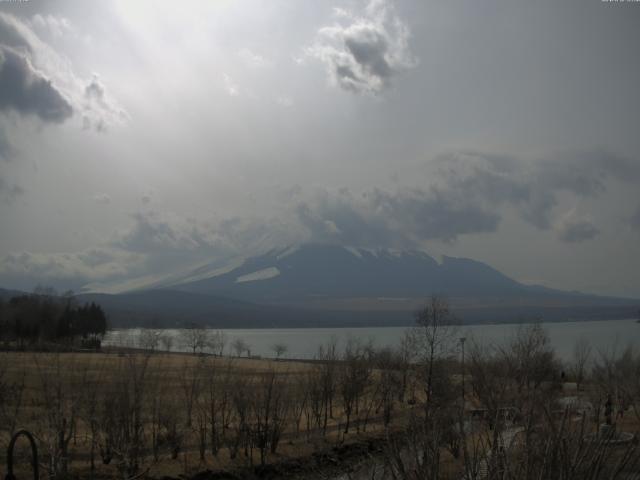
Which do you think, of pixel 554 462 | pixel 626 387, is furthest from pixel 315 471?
pixel 554 462

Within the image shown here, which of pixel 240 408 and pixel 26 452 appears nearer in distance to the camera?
pixel 26 452

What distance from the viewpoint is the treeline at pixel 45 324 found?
102m

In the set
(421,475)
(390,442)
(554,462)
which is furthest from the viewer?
(390,442)

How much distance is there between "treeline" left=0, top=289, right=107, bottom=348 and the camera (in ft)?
334

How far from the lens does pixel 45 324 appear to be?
107312mm

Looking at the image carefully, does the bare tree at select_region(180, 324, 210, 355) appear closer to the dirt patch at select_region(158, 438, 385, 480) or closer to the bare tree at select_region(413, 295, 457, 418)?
the bare tree at select_region(413, 295, 457, 418)

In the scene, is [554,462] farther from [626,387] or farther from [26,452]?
[626,387]

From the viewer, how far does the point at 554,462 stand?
6555mm

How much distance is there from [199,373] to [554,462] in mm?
33122

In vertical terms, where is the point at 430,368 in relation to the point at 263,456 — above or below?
above

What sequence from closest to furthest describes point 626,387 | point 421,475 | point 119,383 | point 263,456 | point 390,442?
point 421,475
point 390,442
point 119,383
point 263,456
point 626,387

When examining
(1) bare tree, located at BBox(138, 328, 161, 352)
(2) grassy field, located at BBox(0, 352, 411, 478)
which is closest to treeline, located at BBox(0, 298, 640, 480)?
(2) grassy field, located at BBox(0, 352, 411, 478)

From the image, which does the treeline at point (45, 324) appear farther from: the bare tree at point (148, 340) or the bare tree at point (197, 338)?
the bare tree at point (197, 338)

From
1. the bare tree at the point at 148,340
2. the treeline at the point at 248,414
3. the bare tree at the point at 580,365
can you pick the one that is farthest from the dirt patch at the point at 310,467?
the bare tree at the point at 148,340
